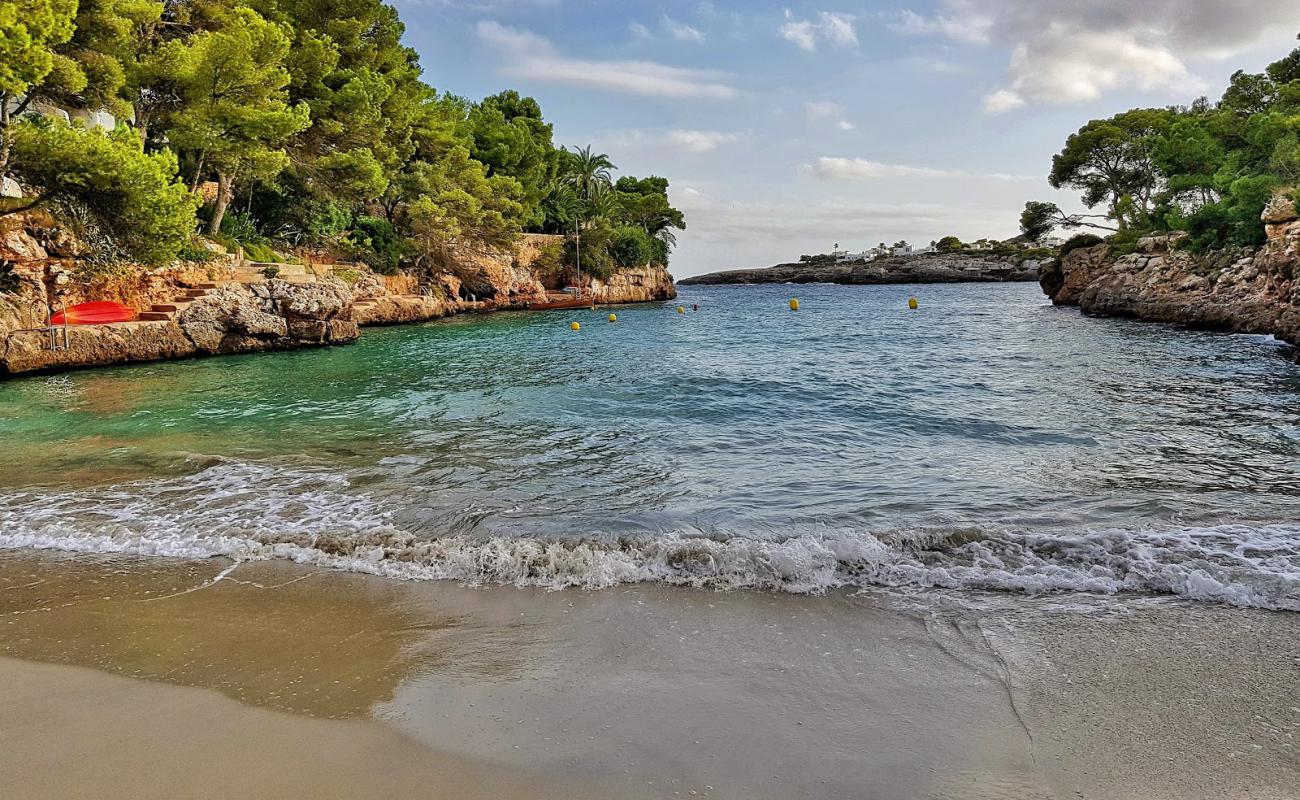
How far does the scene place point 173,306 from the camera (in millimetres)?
19438

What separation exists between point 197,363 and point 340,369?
4.96 meters

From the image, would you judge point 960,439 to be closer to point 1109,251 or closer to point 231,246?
point 231,246

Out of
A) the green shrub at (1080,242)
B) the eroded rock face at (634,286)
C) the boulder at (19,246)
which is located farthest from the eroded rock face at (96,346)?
the green shrub at (1080,242)

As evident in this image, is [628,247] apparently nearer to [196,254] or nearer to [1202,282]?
[196,254]

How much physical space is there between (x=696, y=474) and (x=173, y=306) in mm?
19315

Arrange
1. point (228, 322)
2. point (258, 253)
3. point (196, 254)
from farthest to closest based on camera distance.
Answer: point (258, 253), point (196, 254), point (228, 322)

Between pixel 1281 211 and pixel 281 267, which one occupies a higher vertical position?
pixel 1281 211

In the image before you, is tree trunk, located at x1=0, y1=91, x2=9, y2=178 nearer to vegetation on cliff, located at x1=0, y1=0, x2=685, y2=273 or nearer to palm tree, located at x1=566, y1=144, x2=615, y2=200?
vegetation on cliff, located at x1=0, y1=0, x2=685, y2=273

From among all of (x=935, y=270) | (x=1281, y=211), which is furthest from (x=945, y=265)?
(x=1281, y=211)

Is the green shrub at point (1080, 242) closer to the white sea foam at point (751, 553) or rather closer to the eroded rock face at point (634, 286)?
the eroded rock face at point (634, 286)

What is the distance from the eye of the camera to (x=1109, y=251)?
3962 centimetres

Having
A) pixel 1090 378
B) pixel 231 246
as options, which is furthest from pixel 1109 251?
pixel 231 246

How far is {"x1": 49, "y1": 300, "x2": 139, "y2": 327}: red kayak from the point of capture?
653 inches

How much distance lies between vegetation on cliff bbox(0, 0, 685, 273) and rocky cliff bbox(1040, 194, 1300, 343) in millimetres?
27274
